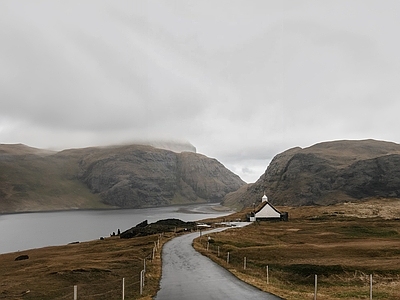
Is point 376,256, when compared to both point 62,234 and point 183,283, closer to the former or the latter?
point 183,283

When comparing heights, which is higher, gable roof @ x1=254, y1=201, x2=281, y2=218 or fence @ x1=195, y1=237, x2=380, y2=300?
gable roof @ x1=254, y1=201, x2=281, y2=218

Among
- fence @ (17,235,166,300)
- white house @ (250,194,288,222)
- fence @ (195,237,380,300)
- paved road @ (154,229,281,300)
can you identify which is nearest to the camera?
paved road @ (154,229,281,300)

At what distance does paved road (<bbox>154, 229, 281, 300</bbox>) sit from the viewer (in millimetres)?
28703

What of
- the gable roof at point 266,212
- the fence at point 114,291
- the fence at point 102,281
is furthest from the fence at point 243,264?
the gable roof at point 266,212

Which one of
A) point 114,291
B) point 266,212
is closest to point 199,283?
point 114,291

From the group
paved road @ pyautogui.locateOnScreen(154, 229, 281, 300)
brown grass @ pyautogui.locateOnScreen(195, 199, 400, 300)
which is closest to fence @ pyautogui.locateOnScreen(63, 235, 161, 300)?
paved road @ pyautogui.locateOnScreen(154, 229, 281, 300)

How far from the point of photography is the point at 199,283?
3438cm

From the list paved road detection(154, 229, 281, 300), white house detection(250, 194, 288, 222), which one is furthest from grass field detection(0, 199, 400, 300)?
white house detection(250, 194, 288, 222)

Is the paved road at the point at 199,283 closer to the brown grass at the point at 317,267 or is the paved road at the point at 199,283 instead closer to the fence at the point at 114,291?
the brown grass at the point at 317,267

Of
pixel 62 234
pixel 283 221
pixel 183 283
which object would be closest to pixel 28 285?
pixel 183 283

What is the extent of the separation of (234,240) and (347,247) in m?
22.8

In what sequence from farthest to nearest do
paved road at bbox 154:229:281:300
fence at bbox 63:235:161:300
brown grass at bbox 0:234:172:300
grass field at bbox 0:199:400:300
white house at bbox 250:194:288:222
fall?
1. white house at bbox 250:194:288:222
2. brown grass at bbox 0:234:172:300
3. grass field at bbox 0:199:400:300
4. fence at bbox 63:235:161:300
5. paved road at bbox 154:229:281:300

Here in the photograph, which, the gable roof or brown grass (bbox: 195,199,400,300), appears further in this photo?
the gable roof

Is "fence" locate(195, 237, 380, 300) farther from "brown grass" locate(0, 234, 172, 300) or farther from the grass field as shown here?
"brown grass" locate(0, 234, 172, 300)
